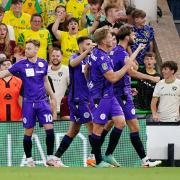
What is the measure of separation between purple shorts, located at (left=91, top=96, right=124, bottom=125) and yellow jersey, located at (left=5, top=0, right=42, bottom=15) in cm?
609

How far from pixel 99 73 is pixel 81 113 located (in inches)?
34.7

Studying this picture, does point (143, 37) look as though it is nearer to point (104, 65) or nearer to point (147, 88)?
point (147, 88)

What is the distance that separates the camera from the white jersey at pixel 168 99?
16797 mm

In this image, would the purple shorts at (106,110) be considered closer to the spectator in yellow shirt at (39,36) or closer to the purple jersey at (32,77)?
the purple jersey at (32,77)

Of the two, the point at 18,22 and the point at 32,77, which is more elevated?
the point at 18,22

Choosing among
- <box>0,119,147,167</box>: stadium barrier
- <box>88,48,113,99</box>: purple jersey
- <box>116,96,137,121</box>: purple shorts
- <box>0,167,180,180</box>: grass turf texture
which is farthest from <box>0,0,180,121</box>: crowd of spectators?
<box>0,167,180,180</box>: grass turf texture

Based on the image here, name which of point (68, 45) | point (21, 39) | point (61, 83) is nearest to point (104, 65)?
point (61, 83)

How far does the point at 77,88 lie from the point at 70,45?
3792mm

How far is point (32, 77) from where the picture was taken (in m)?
15.1

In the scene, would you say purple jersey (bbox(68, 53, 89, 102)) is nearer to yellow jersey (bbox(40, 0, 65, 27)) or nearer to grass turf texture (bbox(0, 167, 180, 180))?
grass turf texture (bbox(0, 167, 180, 180))

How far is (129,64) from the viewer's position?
14.4 meters

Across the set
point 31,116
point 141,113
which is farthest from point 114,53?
point 141,113

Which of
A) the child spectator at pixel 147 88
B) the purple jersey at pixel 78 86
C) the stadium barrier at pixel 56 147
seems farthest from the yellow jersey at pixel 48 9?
the purple jersey at pixel 78 86

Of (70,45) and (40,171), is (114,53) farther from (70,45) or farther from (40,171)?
(70,45)
